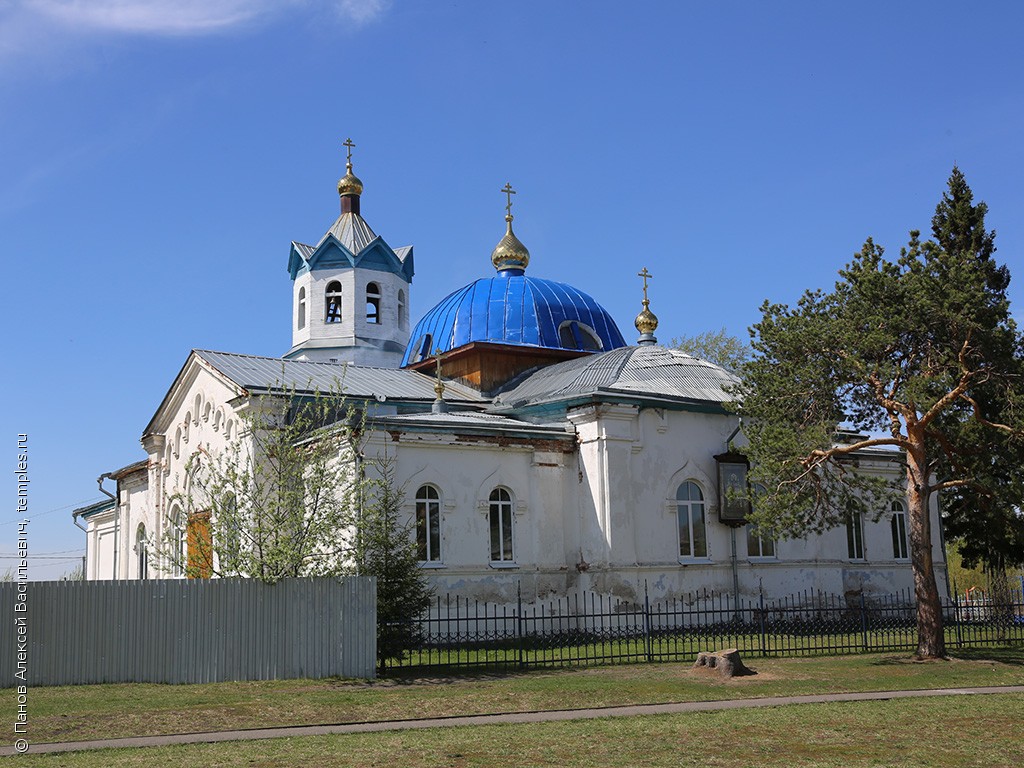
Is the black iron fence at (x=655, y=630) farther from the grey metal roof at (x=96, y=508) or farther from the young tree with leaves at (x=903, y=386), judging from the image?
the grey metal roof at (x=96, y=508)

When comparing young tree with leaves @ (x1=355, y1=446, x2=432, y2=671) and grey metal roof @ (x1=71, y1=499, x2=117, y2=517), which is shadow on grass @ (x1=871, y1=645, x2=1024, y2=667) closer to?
young tree with leaves @ (x1=355, y1=446, x2=432, y2=671)

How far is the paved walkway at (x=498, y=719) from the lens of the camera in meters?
11.3

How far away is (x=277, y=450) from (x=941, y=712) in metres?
11.2

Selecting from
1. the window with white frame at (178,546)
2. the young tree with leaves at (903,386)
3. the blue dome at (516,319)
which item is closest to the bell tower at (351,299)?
the blue dome at (516,319)

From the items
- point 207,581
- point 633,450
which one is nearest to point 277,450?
point 207,581

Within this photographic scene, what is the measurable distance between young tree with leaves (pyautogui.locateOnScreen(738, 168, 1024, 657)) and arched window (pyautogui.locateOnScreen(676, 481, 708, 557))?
4.71 meters

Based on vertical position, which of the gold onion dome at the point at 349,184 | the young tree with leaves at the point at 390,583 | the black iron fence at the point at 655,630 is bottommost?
the black iron fence at the point at 655,630

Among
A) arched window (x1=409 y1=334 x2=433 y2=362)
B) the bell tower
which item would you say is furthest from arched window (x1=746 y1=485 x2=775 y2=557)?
the bell tower

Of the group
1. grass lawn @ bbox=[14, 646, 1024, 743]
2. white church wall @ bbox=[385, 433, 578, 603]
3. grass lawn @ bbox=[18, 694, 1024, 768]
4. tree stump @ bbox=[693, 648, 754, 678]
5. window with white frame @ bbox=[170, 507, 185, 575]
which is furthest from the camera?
white church wall @ bbox=[385, 433, 578, 603]

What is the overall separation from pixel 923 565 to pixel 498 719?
9.68m

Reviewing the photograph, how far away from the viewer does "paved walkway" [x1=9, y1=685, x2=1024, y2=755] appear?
37.2 ft

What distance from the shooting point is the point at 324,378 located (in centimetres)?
2883

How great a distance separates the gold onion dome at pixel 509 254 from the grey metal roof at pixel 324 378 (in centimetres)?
626

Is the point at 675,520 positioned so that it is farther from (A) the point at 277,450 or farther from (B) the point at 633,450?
(A) the point at 277,450
